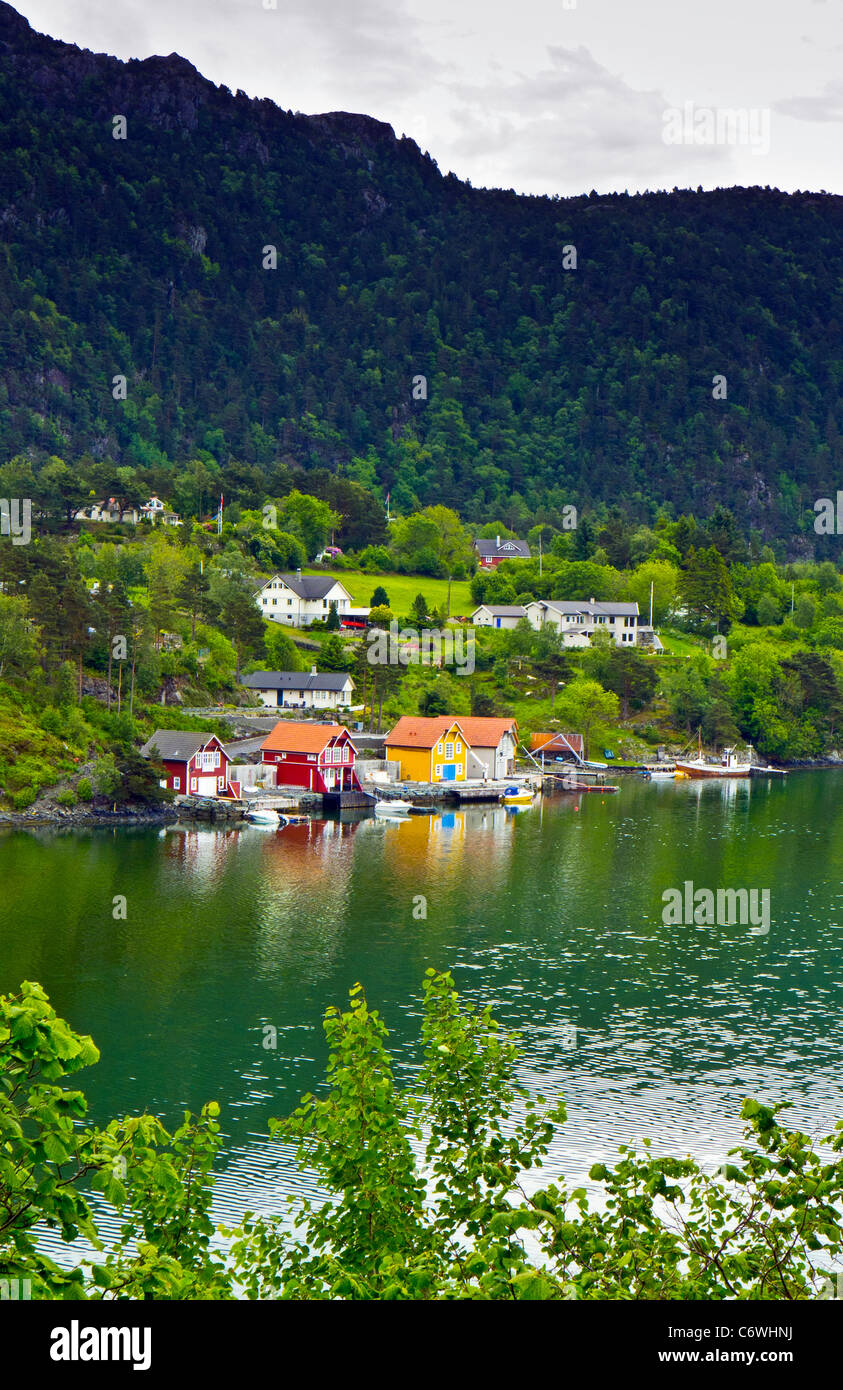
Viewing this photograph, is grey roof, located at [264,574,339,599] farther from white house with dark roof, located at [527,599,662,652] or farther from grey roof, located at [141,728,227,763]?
grey roof, located at [141,728,227,763]

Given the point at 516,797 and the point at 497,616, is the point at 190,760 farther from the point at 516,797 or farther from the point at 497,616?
the point at 497,616

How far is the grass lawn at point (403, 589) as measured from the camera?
108 metres

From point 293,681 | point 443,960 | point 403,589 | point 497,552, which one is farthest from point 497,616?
point 443,960

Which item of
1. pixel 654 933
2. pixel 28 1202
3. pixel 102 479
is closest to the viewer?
pixel 28 1202

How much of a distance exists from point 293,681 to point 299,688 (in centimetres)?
55

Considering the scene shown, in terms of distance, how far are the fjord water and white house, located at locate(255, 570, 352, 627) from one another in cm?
3709

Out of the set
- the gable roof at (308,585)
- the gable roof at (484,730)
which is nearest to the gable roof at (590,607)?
the gable roof at (308,585)

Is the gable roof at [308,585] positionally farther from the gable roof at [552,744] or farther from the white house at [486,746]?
the white house at [486,746]

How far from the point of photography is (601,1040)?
29.5m

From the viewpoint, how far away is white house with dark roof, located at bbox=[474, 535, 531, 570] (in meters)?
129
